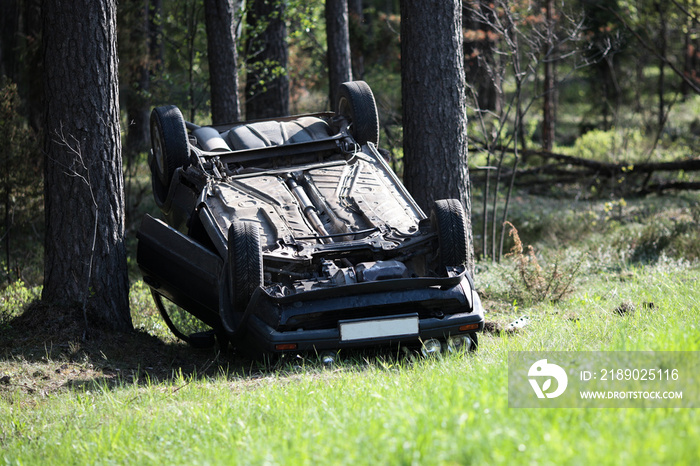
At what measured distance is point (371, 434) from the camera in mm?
3143

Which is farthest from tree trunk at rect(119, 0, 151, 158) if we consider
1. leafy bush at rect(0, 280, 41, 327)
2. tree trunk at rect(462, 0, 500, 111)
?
tree trunk at rect(462, 0, 500, 111)

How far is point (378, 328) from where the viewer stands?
508 cm

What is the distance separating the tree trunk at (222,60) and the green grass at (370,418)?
22.6 ft

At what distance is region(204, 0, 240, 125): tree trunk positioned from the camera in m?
11.2

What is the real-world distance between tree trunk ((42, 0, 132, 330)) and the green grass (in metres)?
1.34

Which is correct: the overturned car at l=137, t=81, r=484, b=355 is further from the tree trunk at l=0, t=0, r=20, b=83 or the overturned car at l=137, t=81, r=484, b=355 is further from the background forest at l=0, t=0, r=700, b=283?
the tree trunk at l=0, t=0, r=20, b=83

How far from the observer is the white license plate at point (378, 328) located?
5.06 metres

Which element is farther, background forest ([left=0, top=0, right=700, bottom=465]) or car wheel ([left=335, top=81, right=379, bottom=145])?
car wheel ([left=335, top=81, right=379, bottom=145])

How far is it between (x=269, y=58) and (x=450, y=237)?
9448 mm

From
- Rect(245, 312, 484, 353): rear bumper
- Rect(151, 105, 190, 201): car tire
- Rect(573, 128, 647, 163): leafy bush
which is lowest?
Rect(245, 312, 484, 353): rear bumper

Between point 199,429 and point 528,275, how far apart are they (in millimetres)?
4688

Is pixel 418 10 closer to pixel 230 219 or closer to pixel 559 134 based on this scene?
pixel 230 219

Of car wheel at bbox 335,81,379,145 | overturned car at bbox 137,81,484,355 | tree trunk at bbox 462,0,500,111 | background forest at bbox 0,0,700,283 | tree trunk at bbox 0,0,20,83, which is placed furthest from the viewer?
tree trunk at bbox 0,0,20,83


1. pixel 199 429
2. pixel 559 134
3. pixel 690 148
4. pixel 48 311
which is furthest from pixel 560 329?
pixel 559 134
